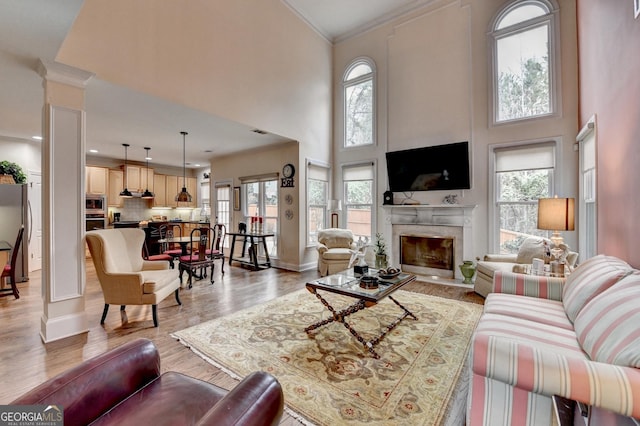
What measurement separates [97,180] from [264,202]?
4.36 m

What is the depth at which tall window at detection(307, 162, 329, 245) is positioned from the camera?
19.4 ft

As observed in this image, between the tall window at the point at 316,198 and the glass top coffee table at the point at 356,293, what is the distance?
2959mm

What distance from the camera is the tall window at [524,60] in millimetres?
4296

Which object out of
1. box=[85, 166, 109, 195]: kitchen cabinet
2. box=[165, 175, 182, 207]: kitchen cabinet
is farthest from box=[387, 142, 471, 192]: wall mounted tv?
box=[85, 166, 109, 195]: kitchen cabinet

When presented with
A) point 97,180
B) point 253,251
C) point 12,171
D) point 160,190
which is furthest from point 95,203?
point 253,251

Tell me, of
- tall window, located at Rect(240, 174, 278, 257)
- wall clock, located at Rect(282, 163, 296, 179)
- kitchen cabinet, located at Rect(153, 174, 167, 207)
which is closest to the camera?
wall clock, located at Rect(282, 163, 296, 179)

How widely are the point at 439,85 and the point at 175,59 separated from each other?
14.4 ft

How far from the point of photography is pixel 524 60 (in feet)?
14.8

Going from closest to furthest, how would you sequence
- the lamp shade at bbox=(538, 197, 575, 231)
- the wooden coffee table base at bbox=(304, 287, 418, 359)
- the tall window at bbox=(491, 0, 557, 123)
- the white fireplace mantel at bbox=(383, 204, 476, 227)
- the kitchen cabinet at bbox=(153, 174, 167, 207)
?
the wooden coffee table base at bbox=(304, 287, 418, 359)
the lamp shade at bbox=(538, 197, 575, 231)
the tall window at bbox=(491, 0, 557, 123)
the white fireplace mantel at bbox=(383, 204, 476, 227)
the kitchen cabinet at bbox=(153, 174, 167, 207)

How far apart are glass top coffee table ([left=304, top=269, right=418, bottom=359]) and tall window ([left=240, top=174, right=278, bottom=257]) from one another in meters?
3.45

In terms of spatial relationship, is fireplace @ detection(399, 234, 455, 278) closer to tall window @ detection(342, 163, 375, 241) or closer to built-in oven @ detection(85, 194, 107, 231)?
tall window @ detection(342, 163, 375, 241)

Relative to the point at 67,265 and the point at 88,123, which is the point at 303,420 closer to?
the point at 67,265

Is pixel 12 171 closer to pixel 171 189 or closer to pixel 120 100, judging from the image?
pixel 120 100

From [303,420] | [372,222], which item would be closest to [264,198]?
[372,222]
